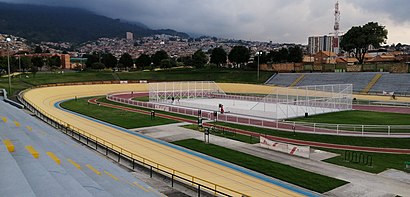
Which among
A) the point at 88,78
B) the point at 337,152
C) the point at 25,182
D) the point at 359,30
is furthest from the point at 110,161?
the point at 359,30

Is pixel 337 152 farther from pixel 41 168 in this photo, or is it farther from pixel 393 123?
pixel 41 168

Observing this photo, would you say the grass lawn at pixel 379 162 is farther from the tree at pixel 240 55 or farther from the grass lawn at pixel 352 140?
the tree at pixel 240 55

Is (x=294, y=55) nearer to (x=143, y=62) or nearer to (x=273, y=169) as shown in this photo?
(x=143, y=62)

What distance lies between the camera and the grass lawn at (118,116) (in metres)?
38.7

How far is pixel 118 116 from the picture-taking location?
4394 cm

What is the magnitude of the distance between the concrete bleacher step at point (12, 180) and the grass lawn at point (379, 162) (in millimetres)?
18855

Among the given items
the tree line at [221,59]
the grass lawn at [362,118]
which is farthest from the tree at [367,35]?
the grass lawn at [362,118]

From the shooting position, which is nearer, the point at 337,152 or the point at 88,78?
the point at 337,152

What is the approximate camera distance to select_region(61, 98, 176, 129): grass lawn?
38688mm

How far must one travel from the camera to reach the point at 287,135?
3216 cm

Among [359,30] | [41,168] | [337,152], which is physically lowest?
[337,152]

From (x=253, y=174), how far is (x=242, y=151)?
5.48 meters

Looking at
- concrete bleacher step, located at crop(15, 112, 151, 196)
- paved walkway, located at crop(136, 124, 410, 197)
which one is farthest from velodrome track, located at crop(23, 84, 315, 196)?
concrete bleacher step, located at crop(15, 112, 151, 196)

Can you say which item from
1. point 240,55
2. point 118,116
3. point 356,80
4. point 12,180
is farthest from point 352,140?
point 240,55
